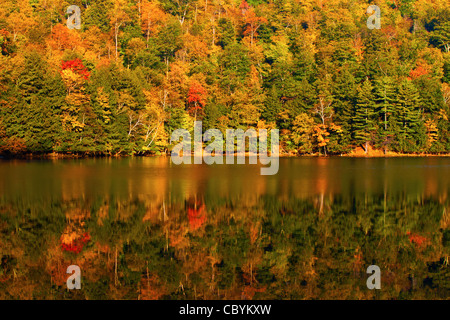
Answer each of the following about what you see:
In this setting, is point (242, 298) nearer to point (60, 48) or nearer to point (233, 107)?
point (233, 107)

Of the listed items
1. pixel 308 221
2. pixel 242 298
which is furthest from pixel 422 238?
pixel 242 298

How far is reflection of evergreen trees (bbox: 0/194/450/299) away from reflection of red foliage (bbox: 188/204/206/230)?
135 millimetres

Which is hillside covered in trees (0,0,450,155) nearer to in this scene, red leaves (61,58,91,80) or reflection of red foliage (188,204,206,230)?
red leaves (61,58,91,80)

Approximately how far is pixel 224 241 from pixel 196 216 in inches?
116

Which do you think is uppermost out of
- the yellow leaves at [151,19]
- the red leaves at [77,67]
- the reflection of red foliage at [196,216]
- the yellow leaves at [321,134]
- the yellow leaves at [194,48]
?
the yellow leaves at [151,19]

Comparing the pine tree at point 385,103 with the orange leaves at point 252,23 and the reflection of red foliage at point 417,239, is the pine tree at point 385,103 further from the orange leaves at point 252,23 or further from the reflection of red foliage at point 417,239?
the reflection of red foliage at point 417,239

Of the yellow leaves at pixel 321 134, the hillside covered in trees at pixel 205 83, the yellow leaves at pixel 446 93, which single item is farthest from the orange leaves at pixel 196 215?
the yellow leaves at pixel 446 93

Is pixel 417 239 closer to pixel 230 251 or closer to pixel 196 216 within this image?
pixel 230 251

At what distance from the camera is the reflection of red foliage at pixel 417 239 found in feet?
37.8

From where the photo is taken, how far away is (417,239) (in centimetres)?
1190

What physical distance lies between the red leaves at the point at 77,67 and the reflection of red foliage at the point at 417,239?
41003mm

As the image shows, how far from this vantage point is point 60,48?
2434 inches

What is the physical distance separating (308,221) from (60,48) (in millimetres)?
54956
